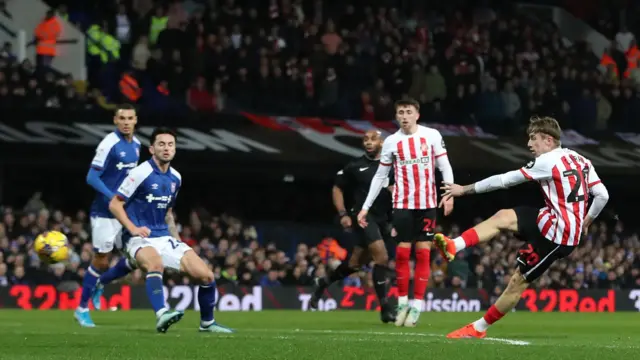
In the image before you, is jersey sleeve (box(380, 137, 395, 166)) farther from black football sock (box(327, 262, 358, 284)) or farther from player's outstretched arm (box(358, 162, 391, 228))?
black football sock (box(327, 262, 358, 284))

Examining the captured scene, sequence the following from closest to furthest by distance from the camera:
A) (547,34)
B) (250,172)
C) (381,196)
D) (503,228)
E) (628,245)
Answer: (503,228), (381,196), (250,172), (628,245), (547,34)

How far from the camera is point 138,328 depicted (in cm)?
1273

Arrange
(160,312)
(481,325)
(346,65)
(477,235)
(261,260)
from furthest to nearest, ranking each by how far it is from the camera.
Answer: (346,65) < (261,260) < (160,312) < (481,325) < (477,235)

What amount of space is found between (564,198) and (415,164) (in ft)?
9.01

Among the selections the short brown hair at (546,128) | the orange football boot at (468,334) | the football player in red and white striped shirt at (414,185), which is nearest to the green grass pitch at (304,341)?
the orange football boot at (468,334)

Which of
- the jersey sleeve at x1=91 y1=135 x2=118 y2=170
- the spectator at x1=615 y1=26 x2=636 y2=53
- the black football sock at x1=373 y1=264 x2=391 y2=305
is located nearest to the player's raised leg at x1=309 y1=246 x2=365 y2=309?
the black football sock at x1=373 y1=264 x2=391 y2=305

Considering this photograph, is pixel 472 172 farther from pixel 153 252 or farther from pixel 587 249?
pixel 153 252

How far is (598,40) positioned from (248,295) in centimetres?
1517

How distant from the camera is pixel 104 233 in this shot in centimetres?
1419

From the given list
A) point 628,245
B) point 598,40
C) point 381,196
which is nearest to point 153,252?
point 381,196

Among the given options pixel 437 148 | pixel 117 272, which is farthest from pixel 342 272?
pixel 117 272

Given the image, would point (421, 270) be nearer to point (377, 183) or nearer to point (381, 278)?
point (377, 183)

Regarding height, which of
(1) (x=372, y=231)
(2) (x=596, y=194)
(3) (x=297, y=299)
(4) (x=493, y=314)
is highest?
(2) (x=596, y=194)

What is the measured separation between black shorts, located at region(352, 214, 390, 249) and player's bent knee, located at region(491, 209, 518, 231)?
3.83m
